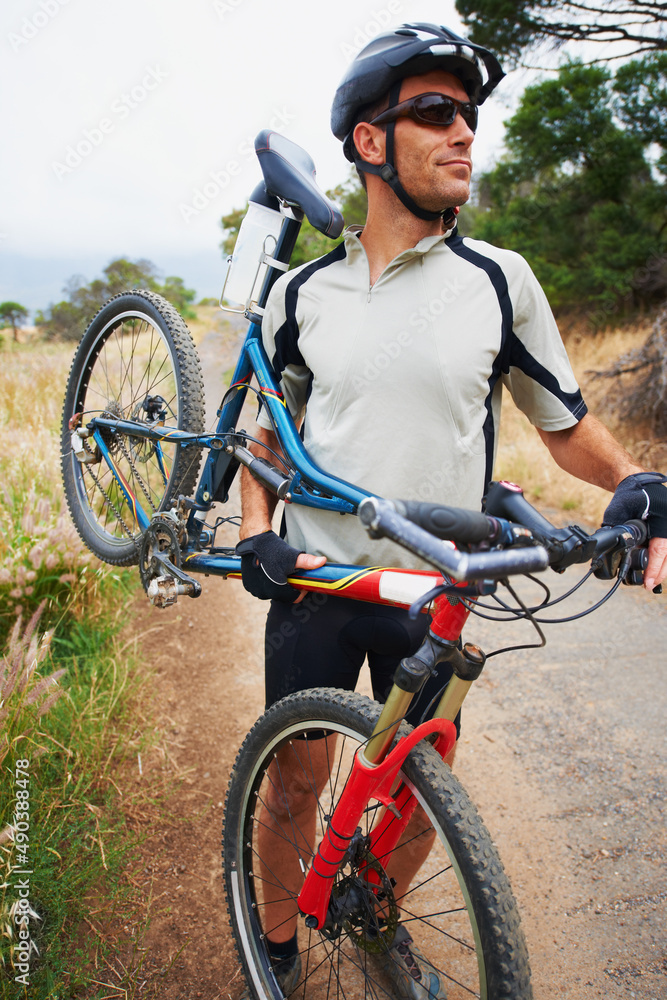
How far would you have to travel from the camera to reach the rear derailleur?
2344 mm

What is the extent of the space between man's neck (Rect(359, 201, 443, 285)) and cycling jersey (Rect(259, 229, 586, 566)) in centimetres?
4

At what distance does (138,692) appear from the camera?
321 centimetres

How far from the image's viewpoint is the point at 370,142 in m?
1.89

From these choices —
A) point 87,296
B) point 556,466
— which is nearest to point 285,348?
point 556,466

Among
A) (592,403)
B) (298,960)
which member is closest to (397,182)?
(298,960)

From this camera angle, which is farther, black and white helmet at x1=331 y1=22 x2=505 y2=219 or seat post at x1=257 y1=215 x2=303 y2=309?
seat post at x1=257 y1=215 x2=303 y2=309

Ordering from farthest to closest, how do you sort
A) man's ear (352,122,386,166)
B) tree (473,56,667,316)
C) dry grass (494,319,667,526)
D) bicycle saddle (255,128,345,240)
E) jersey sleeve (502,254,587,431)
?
1. tree (473,56,667,316)
2. dry grass (494,319,667,526)
3. bicycle saddle (255,128,345,240)
4. man's ear (352,122,386,166)
5. jersey sleeve (502,254,587,431)

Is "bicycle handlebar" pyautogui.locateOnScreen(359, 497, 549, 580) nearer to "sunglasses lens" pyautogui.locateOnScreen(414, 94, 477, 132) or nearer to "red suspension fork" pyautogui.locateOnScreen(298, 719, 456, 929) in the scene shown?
"red suspension fork" pyautogui.locateOnScreen(298, 719, 456, 929)

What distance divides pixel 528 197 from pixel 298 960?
16.7 m

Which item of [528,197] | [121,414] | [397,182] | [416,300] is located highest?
[528,197]

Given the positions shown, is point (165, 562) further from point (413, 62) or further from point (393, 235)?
point (413, 62)

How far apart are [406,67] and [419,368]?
84cm

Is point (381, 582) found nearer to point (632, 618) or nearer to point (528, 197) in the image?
point (632, 618)

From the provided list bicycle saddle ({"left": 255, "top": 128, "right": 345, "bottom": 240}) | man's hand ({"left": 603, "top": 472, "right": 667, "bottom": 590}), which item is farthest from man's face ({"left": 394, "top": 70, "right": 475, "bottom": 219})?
man's hand ({"left": 603, "top": 472, "right": 667, "bottom": 590})
